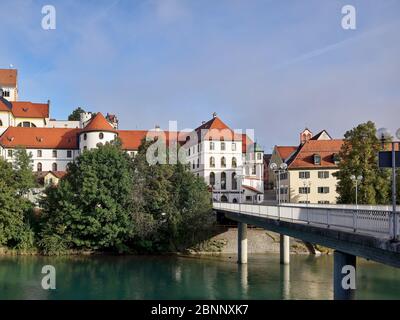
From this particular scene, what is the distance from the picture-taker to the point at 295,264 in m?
45.3

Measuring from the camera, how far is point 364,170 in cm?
4625

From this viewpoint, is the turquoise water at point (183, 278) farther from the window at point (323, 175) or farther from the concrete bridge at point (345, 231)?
the window at point (323, 175)

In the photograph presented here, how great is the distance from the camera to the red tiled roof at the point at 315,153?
227 feet

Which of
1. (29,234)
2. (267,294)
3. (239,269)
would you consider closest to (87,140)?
(29,234)

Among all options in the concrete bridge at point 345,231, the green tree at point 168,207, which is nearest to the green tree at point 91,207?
the green tree at point 168,207

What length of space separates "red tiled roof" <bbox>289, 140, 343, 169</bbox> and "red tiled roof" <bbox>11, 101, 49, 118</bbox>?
5382cm

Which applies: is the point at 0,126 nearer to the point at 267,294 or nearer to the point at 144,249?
the point at 144,249

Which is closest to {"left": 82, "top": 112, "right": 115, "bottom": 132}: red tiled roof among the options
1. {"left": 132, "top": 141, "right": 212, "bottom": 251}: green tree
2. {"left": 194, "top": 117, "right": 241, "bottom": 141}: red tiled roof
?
{"left": 194, "top": 117, "right": 241, "bottom": 141}: red tiled roof

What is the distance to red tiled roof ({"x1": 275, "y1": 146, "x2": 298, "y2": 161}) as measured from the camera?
269ft

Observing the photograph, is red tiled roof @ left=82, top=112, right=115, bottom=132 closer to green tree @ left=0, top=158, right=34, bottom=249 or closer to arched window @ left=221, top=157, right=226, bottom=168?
arched window @ left=221, top=157, right=226, bottom=168

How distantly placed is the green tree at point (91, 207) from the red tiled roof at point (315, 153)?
1120 inches

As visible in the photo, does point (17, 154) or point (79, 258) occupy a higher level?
point (17, 154)
